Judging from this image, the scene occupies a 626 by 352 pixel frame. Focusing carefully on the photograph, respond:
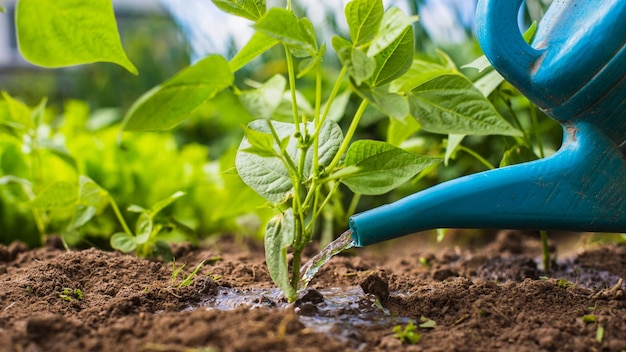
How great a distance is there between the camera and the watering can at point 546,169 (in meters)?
0.70

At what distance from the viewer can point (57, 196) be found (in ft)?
3.41

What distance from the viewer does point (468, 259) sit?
1.12 metres

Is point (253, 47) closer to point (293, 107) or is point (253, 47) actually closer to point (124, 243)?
point (293, 107)

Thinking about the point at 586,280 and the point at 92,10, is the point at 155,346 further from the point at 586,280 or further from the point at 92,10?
the point at 586,280

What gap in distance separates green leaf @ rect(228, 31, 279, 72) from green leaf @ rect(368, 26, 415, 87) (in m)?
0.12

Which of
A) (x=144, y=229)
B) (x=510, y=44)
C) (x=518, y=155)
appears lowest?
(x=144, y=229)

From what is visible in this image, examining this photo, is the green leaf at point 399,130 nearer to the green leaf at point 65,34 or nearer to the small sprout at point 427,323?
the small sprout at point 427,323

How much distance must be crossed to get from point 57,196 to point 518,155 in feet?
2.46

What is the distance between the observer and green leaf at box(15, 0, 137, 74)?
620 millimetres

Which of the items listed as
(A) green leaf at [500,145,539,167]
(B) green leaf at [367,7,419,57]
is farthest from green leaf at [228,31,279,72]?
(A) green leaf at [500,145,539,167]

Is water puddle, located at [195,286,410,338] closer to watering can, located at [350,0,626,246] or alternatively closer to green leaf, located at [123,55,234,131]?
watering can, located at [350,0,626,246]

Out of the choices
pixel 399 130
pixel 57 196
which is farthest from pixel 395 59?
pixel 57 196

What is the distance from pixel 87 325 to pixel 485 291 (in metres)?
0.46

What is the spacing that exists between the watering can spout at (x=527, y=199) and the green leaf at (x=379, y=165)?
1.7 inches
